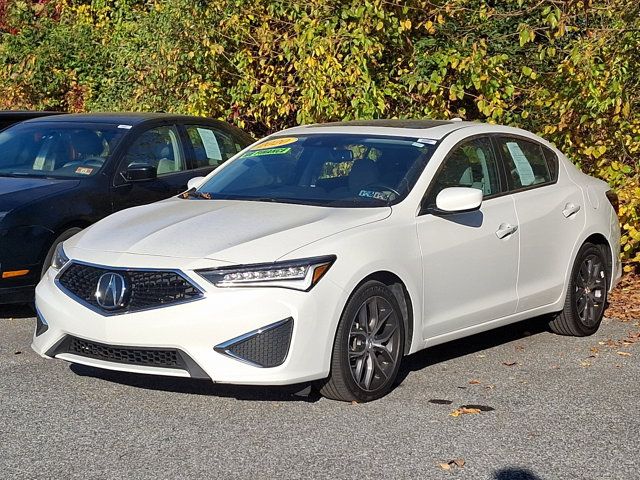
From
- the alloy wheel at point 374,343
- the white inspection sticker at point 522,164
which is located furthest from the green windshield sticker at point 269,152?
the alloy wheel at point 374,343

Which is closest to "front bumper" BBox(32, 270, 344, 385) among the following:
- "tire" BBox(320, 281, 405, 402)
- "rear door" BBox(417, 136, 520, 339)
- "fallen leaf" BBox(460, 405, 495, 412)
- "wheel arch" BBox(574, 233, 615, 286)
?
"tire" BBox(320, 281, 405, 402)

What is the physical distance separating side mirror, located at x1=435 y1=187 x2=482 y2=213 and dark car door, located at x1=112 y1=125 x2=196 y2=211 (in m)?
3.58

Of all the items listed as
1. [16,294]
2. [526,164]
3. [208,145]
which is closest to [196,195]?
[16,294]

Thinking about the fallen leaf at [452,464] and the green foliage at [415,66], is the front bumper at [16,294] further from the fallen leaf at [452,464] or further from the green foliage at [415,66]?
the fallen leaf at [452,464]

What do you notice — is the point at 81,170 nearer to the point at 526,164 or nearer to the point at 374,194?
the point at 374,194

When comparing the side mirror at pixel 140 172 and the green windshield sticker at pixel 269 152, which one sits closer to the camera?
the green windshield sticker at pixel 269 152

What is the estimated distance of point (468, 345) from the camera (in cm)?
836

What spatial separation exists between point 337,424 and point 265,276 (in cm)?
85

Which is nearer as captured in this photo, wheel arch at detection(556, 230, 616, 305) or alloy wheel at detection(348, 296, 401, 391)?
alloy wheel at detection(348, 296, 401, 391)

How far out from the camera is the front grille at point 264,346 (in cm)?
612

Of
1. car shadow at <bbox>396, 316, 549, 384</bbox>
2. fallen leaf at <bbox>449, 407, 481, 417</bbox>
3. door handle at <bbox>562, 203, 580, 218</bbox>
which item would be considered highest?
door handle at <bbox>562, 203, 580, 218</bbox>

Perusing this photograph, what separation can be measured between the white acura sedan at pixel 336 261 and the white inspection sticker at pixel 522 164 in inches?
0.5

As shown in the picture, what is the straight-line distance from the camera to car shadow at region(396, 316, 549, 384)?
7.68 m

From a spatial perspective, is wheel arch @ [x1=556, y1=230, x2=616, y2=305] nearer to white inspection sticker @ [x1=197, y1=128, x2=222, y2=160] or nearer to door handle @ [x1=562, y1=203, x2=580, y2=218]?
door handle @ [x1=562, y1=203, x2=580, y2=218]
